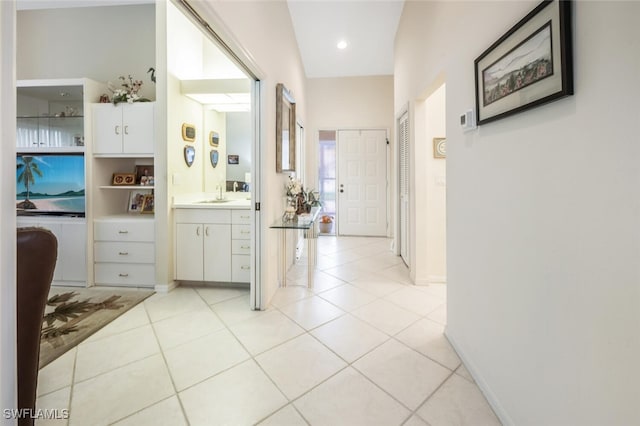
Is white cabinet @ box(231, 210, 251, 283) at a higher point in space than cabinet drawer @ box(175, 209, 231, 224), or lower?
lower

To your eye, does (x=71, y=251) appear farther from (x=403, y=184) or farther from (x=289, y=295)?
(x=403, y=184)

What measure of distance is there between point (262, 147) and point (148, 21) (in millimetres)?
2549

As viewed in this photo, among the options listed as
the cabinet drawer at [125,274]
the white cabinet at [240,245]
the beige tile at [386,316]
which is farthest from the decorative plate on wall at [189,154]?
the beige tile at [386,316]

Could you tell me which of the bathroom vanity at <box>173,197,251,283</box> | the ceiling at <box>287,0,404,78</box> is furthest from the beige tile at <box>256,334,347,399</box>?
the ceiling at <box>287,0,404,78</box>

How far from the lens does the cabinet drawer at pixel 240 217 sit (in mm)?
2996

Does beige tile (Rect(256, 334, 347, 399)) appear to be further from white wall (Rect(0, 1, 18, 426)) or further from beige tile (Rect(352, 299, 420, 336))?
white wall (Rect(0, 1, 18, 426))

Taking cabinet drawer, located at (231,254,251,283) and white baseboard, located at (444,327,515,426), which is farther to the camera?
cabinet drawer, located at (231,254,251,283)

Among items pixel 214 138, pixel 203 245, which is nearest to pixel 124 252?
pixel 203 245

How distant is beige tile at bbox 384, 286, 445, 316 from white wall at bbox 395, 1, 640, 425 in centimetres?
77

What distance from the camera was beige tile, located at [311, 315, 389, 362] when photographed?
1.94m

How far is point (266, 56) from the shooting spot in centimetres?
260

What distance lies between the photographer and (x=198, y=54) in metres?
3.51

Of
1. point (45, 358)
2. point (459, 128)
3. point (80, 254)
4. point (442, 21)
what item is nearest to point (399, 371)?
point (459, 128)

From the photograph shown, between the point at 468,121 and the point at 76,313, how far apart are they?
3388 mm
